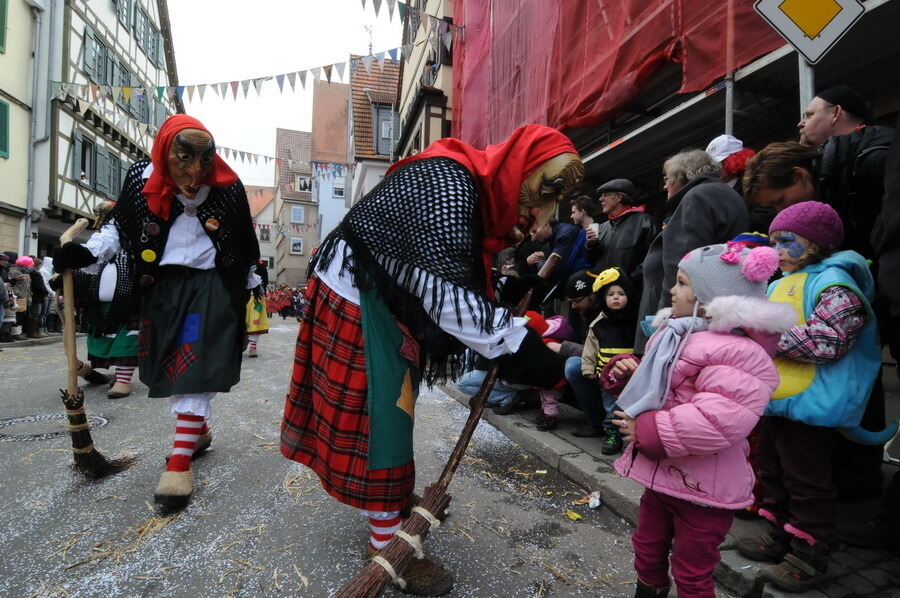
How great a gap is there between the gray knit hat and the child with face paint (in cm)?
50

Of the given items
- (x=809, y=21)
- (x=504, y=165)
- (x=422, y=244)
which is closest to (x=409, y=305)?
(x=422, y=244)

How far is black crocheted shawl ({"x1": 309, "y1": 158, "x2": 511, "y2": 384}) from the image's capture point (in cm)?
171

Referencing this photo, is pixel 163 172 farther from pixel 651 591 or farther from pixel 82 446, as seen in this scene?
pixel 651 591

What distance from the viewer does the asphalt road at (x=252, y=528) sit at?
2.01 m

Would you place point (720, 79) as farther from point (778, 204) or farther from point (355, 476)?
point (355, 476)

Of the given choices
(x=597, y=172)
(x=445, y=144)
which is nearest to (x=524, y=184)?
(x=445, y=144)

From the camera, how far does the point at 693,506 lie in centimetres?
174

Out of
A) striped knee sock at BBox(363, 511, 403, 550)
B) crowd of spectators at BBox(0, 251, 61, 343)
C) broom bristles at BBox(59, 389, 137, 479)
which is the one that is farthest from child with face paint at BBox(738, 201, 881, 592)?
crowd of spectators at BBox(0, 251, 61, 343)

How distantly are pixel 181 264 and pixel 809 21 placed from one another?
3.39 meters

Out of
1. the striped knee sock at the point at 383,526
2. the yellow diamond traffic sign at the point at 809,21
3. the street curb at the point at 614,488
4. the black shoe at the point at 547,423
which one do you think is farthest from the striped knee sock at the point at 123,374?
the yellow diamond traffic sign at the point at 809,21

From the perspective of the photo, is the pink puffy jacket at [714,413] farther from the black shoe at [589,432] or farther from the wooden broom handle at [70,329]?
the wooden broom handle at [70,329]

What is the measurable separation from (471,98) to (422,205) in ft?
32.0

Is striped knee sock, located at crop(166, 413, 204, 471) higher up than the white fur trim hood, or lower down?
lower down

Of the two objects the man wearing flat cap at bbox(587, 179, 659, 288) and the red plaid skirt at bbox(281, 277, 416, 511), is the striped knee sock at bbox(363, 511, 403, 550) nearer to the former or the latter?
the red plaid skirt at bbox(281, 277, 416, 511)
